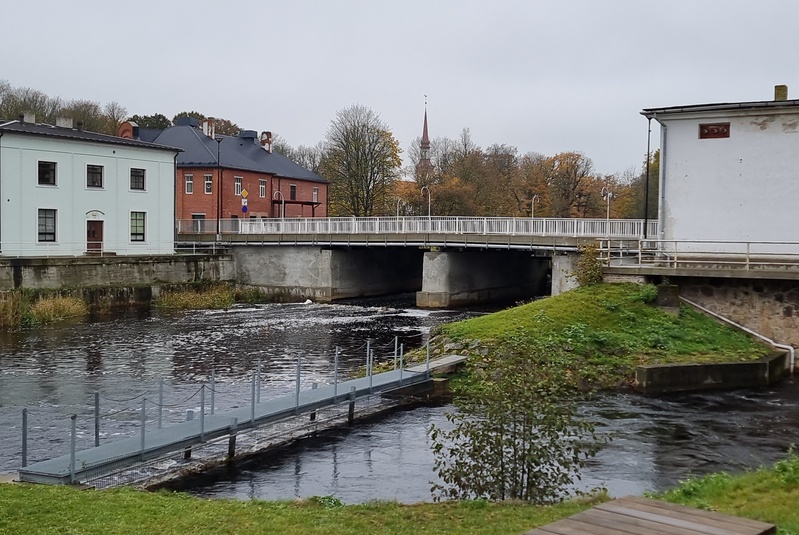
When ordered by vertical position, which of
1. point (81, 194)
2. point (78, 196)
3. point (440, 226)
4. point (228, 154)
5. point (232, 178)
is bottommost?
point (440, 226)

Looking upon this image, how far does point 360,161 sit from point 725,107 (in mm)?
45338

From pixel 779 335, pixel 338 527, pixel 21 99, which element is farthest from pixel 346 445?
pixel 21 99

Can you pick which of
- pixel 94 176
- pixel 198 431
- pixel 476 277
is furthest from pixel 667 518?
pixel 94 176

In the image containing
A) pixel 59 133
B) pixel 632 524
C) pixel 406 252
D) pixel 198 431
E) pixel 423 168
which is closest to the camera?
pixel 632 524

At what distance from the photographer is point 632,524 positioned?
6.15m

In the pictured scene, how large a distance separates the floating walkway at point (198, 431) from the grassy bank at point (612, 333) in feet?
12.3

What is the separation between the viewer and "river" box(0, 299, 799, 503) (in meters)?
14.6

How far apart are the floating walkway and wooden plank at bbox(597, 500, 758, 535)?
938 centimetres

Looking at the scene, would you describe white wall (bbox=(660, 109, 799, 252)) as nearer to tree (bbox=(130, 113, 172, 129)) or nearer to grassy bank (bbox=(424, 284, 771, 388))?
grassy bank (bbox=(424, 284, 771, 388))

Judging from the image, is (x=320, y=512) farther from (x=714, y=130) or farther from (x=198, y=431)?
(x=714, y=130)

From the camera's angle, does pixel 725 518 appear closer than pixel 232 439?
Yes

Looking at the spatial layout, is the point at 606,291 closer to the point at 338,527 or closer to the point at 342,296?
the point at 338,527

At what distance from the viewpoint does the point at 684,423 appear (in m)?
18.7

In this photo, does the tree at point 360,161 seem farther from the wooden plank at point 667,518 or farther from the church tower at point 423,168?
the wooden plank at point 667,518
